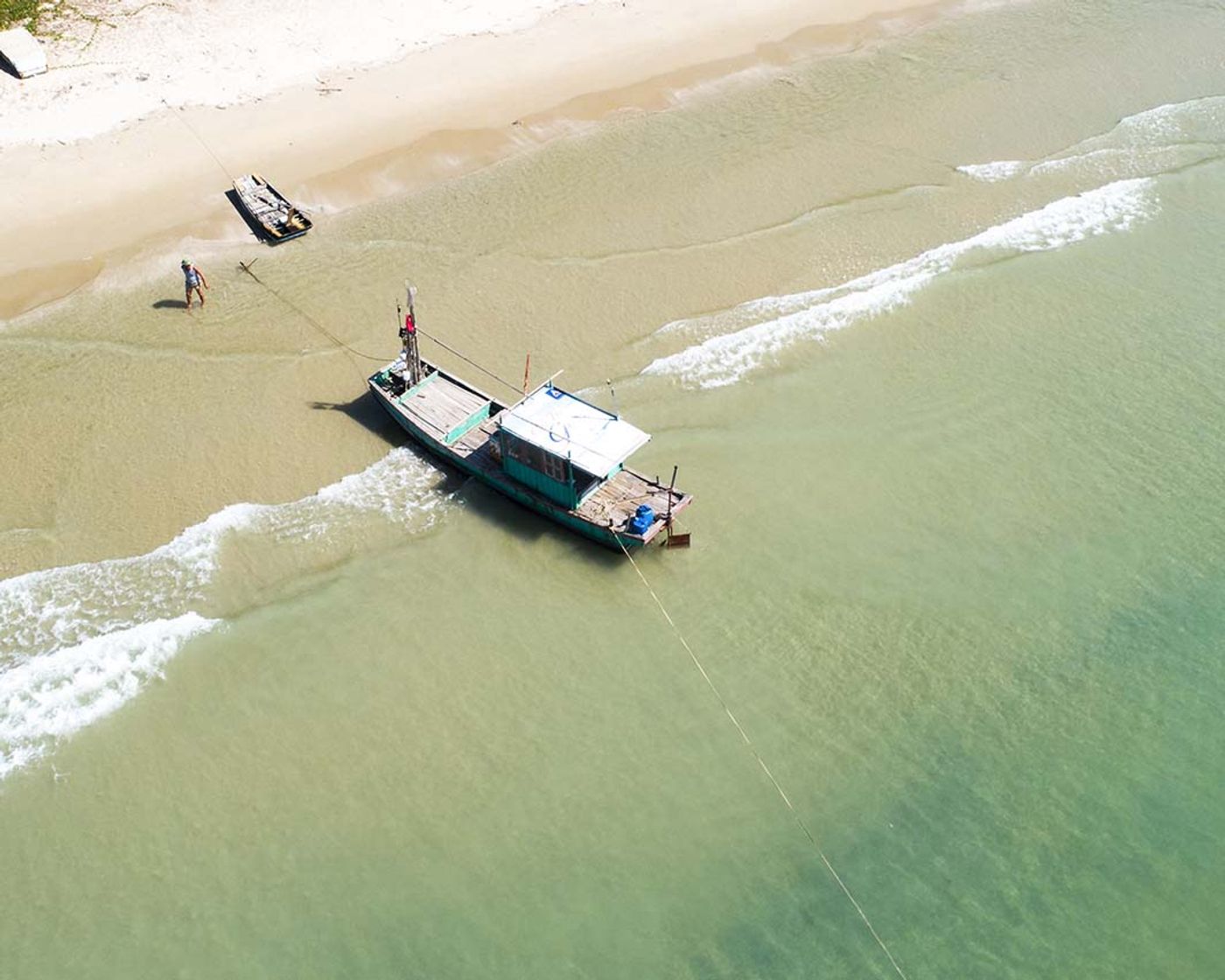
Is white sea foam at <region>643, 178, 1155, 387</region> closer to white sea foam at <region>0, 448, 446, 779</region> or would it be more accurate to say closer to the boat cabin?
the boat cabin

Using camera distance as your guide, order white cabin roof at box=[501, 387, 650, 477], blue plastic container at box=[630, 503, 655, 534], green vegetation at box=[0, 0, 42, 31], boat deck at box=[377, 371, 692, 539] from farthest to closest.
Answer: green vegetation at box=[0, 0, 42, 31], boat deck at box=[377, 371, 692, 539], blue plastic container at box=[630, 503, 655, 534], white cabin roof at box=[501, 387, 650, 477]

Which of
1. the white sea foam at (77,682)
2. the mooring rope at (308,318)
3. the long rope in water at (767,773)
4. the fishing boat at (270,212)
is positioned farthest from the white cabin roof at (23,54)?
the long rope in water at (767,773)

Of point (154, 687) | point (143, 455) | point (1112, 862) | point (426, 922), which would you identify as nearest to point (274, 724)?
point (154, 687)

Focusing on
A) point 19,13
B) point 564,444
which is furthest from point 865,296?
point 19,13

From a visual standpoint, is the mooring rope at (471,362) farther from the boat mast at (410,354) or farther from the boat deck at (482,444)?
the boat deck at (482,444)

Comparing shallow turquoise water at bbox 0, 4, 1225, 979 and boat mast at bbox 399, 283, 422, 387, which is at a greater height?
boat mast at bbox 399, 283, 422, 387

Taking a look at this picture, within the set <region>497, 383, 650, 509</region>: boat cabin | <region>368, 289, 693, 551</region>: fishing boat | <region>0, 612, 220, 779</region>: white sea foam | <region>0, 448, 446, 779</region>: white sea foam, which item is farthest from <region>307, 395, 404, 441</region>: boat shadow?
<region>0, 612, 220, 779</region>: white sea foam

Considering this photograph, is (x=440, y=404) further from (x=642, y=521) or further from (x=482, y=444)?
(x=642, y=521)
